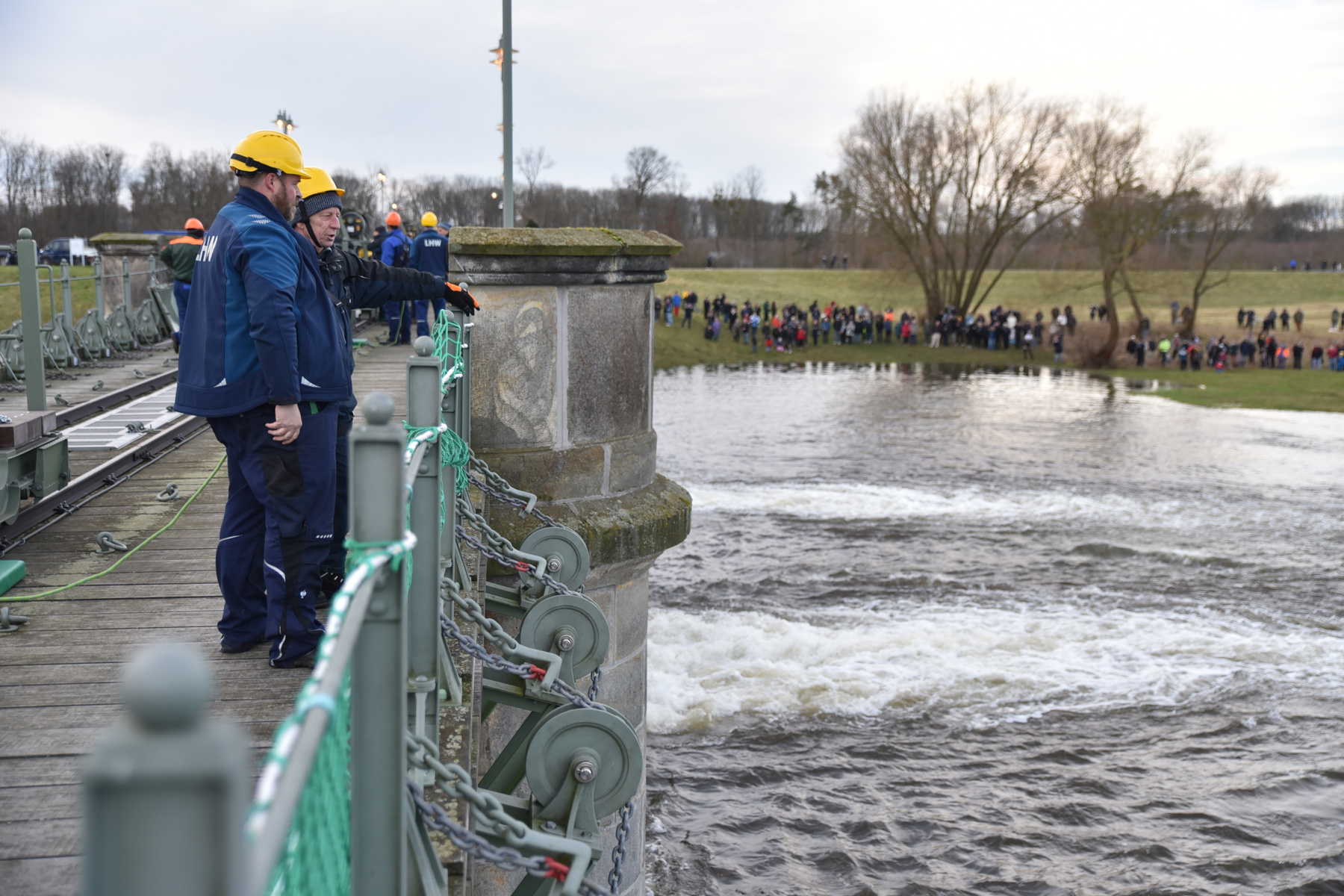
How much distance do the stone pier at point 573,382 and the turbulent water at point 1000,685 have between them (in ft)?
11.1

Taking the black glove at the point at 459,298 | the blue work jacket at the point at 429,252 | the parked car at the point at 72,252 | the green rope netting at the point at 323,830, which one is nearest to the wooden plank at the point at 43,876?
the green rope netting at the point at 323,830

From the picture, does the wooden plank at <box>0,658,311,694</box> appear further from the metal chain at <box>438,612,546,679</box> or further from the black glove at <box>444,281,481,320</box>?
the black glove at <box>444,281,481,320</box>

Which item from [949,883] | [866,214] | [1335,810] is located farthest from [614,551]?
[866,214]

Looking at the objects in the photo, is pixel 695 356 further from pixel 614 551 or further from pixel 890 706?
pixel 614 551

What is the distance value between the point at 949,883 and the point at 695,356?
134ft

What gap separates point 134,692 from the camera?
2.44ft

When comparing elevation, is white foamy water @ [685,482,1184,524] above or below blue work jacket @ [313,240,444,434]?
below

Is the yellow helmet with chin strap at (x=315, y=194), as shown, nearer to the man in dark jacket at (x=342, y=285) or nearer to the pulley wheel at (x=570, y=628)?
the man in dark jacket at (x=342, y=285)

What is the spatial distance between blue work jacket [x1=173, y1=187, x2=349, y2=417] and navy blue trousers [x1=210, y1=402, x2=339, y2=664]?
0.31 ft

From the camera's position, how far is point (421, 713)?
9.37 feet

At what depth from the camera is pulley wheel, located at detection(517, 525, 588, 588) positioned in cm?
544

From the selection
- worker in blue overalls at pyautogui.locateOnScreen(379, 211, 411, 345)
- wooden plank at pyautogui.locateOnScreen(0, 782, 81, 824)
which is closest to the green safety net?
wooden plank at pyautogui.locateOnScreen(0, 782, 81, 824)

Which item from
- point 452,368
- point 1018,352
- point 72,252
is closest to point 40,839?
point 452,368

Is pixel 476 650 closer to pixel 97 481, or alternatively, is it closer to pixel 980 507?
pixel 97 481
